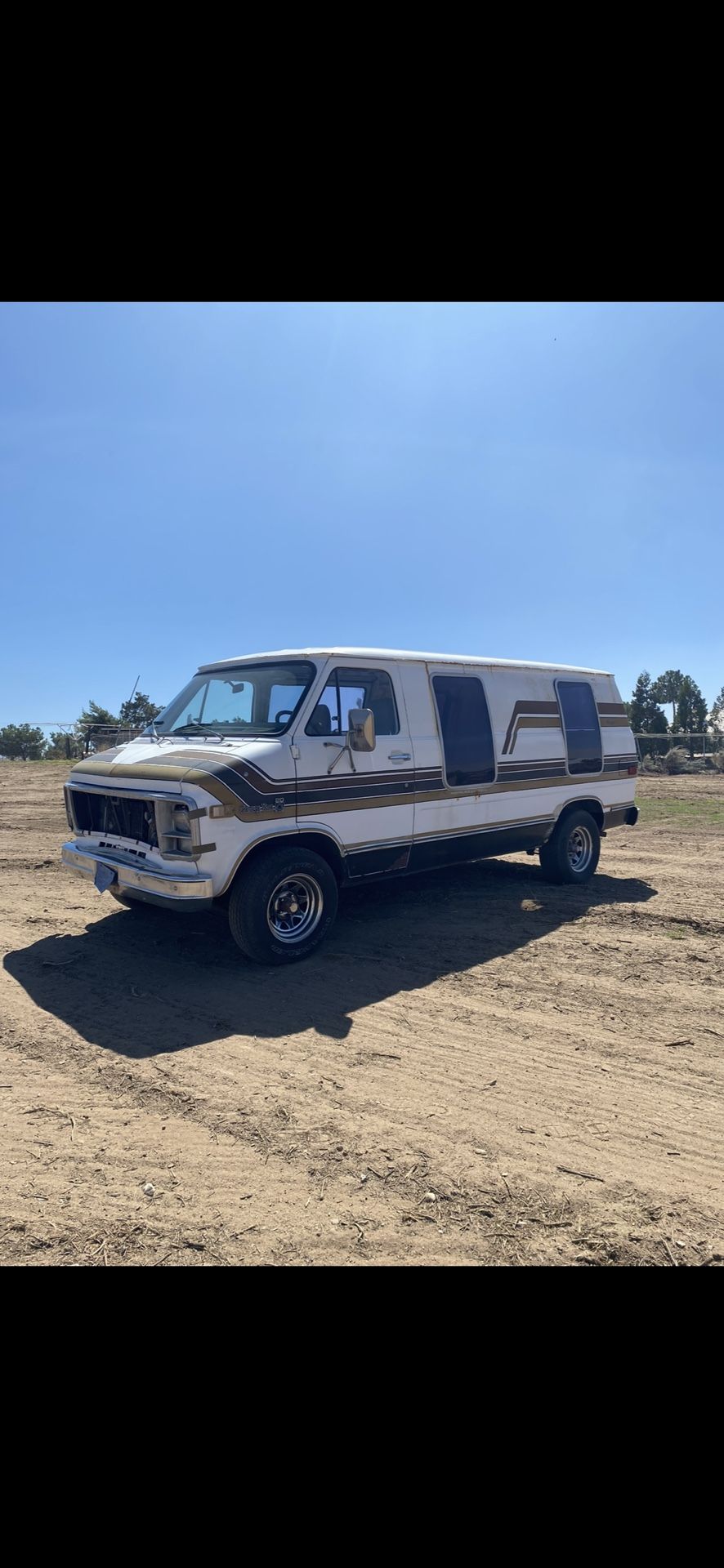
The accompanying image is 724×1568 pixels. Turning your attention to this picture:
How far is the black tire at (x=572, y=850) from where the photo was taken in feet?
25.7

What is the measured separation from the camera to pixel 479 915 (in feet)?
22.1

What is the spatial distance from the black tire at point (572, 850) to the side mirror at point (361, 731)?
3.20m

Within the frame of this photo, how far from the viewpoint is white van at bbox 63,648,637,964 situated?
4.97m

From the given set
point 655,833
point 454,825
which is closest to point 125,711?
point 655,833

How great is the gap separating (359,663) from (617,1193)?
4.17 m

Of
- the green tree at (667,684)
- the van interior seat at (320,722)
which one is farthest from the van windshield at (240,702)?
the green tree at (667,684)

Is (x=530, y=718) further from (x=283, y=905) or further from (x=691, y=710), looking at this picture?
(x=691, y=710)

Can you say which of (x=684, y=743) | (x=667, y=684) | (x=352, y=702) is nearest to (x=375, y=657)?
(x=352, y=702)

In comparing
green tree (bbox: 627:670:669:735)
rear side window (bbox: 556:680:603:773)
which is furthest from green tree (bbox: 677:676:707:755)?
rear side window (bbox: 556:680:603:773)

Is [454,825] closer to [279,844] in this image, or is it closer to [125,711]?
[279,844]

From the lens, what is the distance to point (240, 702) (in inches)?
238

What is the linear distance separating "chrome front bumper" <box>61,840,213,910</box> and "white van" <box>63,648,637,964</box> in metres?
0.01

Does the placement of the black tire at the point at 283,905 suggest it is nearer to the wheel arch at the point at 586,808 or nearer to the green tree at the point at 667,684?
the wheel arch at the point at 586,808

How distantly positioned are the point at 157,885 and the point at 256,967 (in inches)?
37.3
